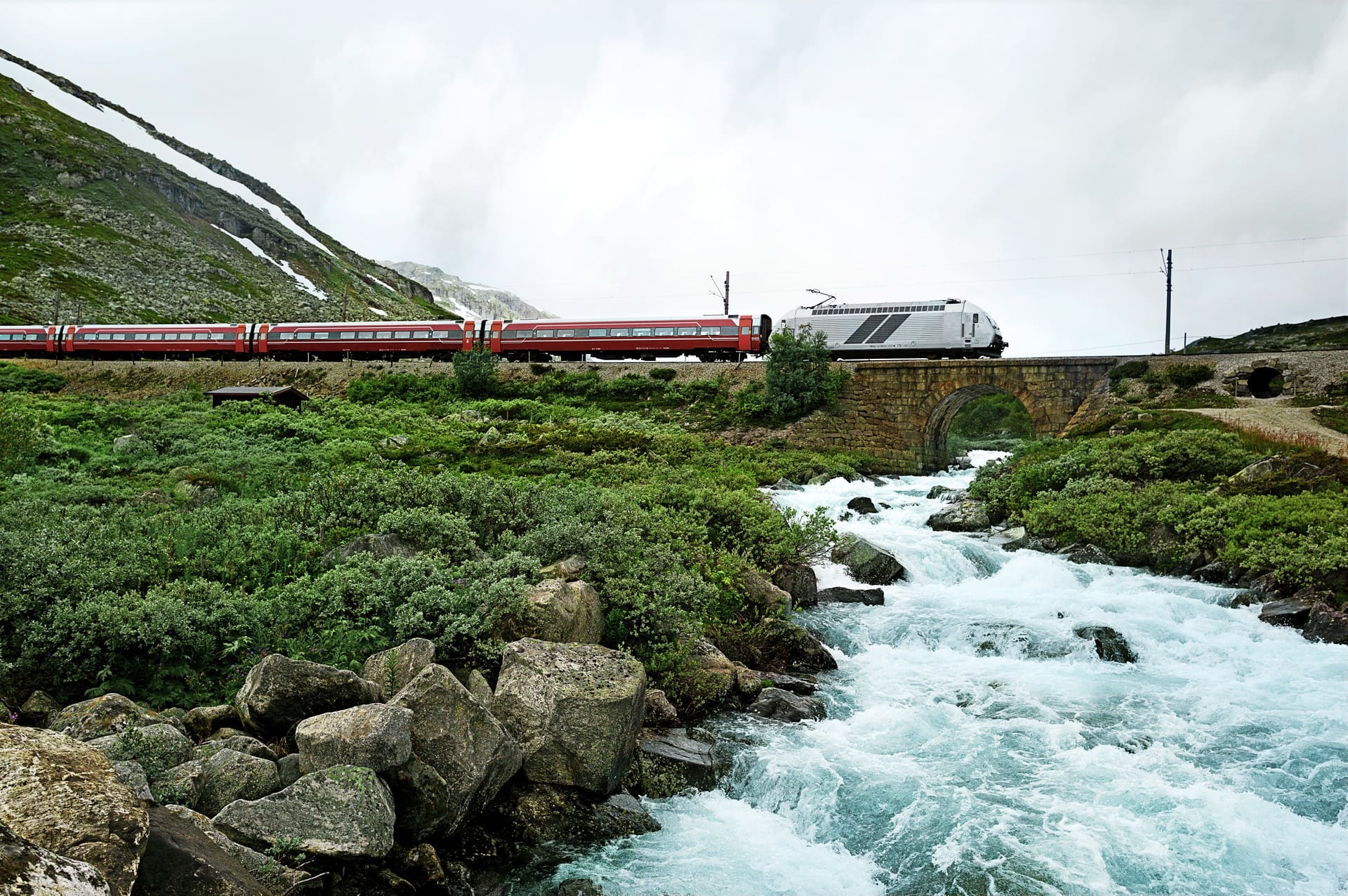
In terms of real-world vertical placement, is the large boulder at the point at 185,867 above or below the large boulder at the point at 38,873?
below

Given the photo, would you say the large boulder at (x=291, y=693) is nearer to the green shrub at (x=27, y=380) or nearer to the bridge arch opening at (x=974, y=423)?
the bridge arch opening at (x=974, y=423)

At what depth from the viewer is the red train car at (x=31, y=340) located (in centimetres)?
5056

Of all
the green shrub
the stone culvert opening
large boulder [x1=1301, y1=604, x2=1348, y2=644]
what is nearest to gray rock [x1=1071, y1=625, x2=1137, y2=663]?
large boulder [x1=1301, y1=604, x2=1348, y2=644]

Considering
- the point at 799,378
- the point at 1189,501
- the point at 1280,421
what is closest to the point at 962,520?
the point at 1189,501

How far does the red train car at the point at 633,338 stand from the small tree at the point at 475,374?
3727mm

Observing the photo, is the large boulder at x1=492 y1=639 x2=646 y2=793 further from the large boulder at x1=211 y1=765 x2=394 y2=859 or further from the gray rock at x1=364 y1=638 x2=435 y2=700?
the large boulder at x1=211 y1=765 x2=394 y2=859

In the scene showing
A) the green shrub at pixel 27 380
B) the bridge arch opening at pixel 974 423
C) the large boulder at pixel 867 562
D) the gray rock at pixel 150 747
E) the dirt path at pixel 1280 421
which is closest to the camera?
the gray rock at pixel 150 747

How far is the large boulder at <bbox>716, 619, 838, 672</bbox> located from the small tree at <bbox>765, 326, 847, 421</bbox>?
25.6 metres

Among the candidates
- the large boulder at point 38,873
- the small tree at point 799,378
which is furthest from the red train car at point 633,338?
the large boulder at point 38,873

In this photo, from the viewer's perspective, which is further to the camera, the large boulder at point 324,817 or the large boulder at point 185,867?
the large boulder at point 324,817

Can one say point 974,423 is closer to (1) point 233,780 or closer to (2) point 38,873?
(1) point 233,780

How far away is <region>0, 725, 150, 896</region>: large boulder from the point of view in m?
3.94

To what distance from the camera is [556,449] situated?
2722 cm

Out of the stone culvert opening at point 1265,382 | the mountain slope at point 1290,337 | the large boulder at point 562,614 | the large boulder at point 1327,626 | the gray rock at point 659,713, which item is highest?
the mountain slope at point 1290,337
